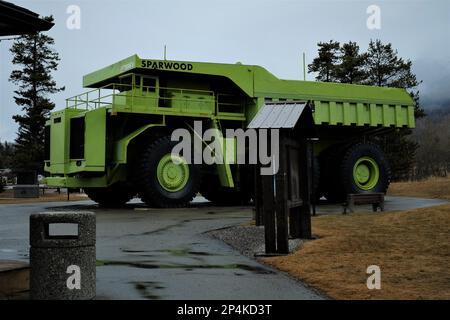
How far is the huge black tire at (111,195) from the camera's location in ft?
66.9

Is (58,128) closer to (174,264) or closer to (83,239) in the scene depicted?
(174,264)

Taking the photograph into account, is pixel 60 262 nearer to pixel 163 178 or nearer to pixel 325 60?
pixel 163 178

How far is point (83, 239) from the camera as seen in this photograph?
586 centimetres

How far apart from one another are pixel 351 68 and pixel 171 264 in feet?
151

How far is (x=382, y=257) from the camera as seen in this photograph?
8.64m

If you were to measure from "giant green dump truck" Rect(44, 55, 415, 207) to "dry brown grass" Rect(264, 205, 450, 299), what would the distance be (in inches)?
252

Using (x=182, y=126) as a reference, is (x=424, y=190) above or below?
below

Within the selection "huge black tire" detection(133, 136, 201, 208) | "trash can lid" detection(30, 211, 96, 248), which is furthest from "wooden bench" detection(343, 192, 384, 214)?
"trash can lid" detection(30, 211, 96, 248)

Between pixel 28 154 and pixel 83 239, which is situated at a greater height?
pixel 28 154

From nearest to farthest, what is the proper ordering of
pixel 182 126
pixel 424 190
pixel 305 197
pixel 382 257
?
pixel 382 257 < pixel 305 197 < pixel 182 126 < pixel 424 190

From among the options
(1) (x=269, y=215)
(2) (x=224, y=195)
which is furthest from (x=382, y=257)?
(2) (x=224, y=195)

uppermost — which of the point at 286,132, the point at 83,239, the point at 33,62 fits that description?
the point at 33,62
